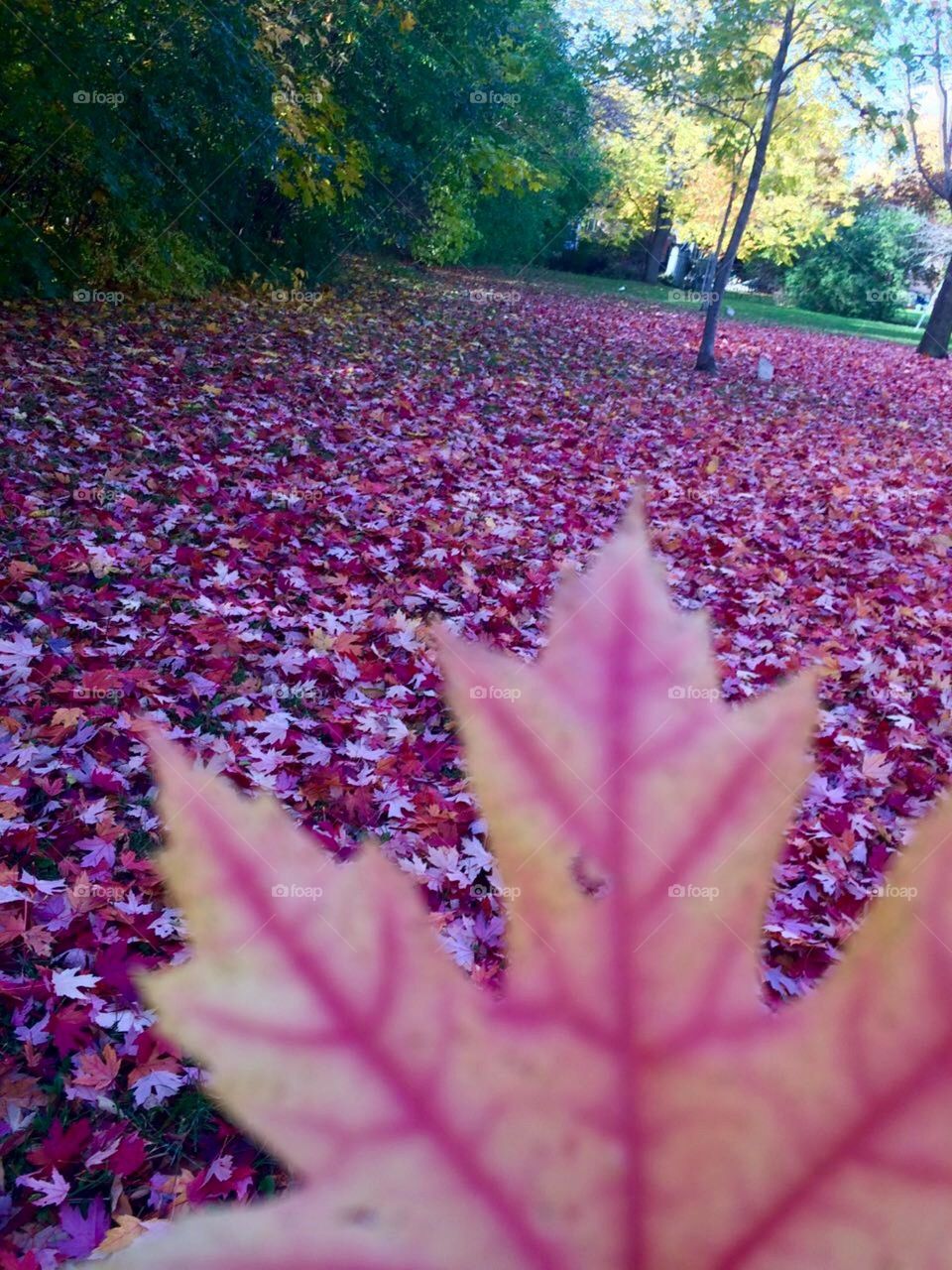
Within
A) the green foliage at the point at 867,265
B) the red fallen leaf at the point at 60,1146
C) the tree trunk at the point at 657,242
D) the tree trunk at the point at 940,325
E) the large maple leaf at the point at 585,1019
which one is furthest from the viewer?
the tree trunk at the point at 657,242

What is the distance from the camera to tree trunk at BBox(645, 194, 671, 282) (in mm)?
35406

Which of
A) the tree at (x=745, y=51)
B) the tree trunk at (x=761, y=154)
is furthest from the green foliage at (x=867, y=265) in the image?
the tree trunk at (x=761, y=154)

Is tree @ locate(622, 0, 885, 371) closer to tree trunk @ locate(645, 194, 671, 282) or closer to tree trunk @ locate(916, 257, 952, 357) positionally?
tree trunk @ locate(916, 257, 952, 357)

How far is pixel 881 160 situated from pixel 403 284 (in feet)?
66.1

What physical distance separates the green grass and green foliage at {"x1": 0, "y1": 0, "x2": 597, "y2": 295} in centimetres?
880

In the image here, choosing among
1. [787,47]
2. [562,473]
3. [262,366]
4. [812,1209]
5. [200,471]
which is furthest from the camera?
[787,47]

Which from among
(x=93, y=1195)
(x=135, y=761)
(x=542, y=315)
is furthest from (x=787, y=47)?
(x=93, y=1195)

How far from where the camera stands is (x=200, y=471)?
5.66m

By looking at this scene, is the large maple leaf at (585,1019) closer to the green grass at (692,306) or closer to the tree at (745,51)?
the tree at (745,51)

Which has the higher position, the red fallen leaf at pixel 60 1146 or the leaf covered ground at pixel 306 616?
the leaf covered ground at pixel 306 616

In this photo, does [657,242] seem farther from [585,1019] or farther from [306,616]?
[585,1019]

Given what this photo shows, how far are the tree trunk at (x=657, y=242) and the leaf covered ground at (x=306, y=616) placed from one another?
96.4ft

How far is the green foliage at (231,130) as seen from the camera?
7859mm

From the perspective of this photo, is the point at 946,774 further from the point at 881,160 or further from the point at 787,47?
the point at 881,160
